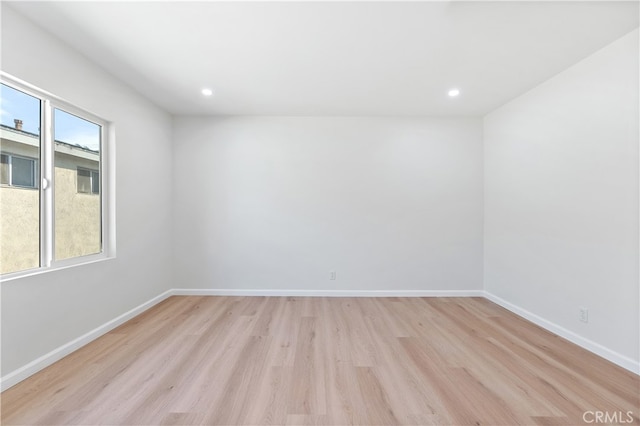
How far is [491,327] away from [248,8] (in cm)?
371

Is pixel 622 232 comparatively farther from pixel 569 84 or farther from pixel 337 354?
pixel 337 354

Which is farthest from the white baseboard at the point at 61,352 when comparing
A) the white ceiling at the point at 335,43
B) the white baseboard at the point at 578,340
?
the white baseboard at the point at 578,340

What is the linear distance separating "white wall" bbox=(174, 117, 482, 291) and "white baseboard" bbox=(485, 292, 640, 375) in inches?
28.7

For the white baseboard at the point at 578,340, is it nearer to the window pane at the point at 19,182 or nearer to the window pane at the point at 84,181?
the window pane at the point at 19,182

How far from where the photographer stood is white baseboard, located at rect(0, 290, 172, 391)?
176 centimetres

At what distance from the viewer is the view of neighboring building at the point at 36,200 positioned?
6.05 feet

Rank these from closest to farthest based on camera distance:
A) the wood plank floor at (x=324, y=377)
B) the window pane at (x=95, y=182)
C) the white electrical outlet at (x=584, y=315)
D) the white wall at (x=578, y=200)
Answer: the wood plank floor at (x=324, y=377), the white wall at (x=578, y=200), the white electrical outlet at (x=584, y=315), the window pane at (x=95, y=182)

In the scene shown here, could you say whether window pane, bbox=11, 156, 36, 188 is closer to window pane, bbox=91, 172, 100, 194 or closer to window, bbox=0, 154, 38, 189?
window, bbox=0, 154, 38, 189

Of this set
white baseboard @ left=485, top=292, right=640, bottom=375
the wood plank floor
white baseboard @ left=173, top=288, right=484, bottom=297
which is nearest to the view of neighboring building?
the wood plank floor

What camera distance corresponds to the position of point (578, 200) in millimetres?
2424

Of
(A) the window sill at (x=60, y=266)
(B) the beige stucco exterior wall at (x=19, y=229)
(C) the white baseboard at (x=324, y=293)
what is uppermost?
(B) the beige stucco exterior wall at (x=19, y=229)

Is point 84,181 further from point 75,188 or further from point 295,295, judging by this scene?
→ point 295,295

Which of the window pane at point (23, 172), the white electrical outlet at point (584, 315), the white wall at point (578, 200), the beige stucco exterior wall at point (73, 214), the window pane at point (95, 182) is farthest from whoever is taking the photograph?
the window pane at point (95, 182)

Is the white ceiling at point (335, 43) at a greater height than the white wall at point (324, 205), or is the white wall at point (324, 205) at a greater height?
the white ceiling at point (335, 43)
